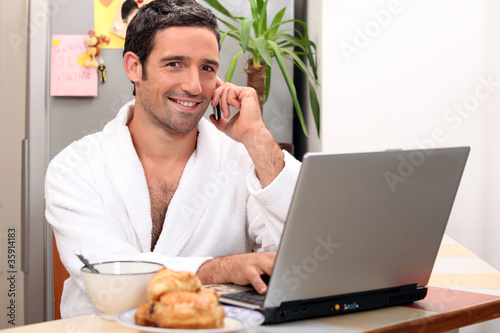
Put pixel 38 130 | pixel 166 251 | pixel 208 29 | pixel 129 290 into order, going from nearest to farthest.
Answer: pixel 129 290
pixel 166 251
pixel 208 29
pixel 38 130

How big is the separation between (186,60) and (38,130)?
2.90ft

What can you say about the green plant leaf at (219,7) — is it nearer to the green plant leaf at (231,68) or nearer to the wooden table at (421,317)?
the green plant leaf at (231,68)

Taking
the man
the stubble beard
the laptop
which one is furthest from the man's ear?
the laptop

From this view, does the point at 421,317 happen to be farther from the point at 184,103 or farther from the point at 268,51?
the point at 268,51

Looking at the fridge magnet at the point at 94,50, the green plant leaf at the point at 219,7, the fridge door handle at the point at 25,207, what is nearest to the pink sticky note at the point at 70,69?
the fridge magnet at the point at 94,50

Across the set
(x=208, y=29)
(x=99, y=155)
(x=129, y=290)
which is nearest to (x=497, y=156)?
(x=208, y=29)

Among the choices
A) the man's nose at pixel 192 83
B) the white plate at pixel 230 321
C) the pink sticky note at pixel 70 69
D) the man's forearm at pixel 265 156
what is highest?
the pink sticky note at pixel 70 69

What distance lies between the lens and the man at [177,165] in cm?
144

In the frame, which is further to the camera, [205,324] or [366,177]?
[366,177]

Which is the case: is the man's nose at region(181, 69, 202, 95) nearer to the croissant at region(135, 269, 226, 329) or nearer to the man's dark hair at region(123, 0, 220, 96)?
the man's dark hair at region(123, 0, 220, 96)

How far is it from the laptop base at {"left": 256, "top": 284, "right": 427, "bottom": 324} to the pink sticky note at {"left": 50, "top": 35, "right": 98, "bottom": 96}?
1577 millimetres

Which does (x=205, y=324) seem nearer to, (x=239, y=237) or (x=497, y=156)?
(x=239, y=237)

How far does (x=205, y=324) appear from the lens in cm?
73

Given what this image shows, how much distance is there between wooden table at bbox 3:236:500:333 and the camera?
2.77 feet
